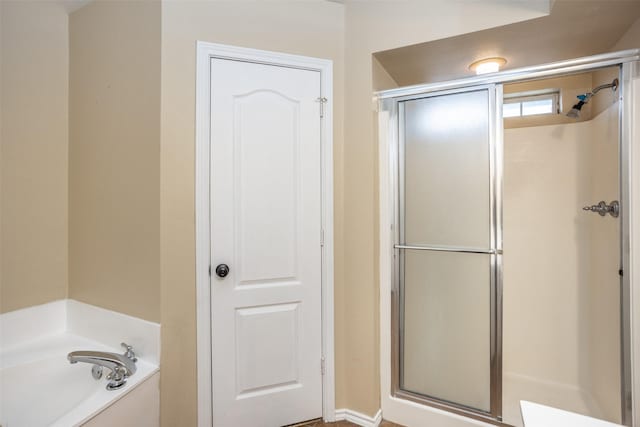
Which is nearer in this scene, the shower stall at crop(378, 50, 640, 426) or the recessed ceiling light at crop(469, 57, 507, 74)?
the shower stall at crop(378, 50, 640, 426)

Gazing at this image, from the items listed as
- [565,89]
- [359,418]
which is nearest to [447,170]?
[565,89]

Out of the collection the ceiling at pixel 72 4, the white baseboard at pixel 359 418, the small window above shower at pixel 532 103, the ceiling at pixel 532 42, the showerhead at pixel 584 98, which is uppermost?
the ceiling at pixel 72 4

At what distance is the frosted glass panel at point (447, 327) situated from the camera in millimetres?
1737

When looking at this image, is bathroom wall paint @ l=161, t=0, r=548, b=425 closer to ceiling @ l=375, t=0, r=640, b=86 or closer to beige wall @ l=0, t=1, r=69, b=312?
ceiling @ l=375, t=0, r=640, b=86

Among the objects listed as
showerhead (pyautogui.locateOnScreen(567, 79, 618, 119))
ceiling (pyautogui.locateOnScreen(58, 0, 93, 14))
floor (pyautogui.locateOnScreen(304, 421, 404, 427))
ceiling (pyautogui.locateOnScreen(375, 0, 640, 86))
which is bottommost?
A: floor (pyautogui.locateOnScreen(304, 421, 404, 427))

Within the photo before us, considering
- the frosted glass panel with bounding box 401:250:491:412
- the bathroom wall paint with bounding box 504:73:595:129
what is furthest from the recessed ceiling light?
the frosted glass panel with bounding box 401:250:491:412

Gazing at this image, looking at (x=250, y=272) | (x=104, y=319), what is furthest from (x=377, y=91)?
(x=104, y=319)

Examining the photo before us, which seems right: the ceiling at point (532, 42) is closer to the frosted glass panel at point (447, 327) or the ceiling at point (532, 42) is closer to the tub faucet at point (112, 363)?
the frosted glass panel at point (447, 327)

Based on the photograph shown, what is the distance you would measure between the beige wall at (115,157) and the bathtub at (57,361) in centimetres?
10

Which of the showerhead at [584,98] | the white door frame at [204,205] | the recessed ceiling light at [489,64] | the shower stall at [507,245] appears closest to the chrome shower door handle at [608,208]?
the shower stall at [507,245]

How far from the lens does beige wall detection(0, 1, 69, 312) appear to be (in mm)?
1724

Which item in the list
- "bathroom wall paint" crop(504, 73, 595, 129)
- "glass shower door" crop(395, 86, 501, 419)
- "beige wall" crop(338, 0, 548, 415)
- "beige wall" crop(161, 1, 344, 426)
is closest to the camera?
"beige wall" crop(161, 1, 344, 426)

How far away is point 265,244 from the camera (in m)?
1.78

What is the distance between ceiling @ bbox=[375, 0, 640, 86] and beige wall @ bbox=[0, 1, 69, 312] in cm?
193
